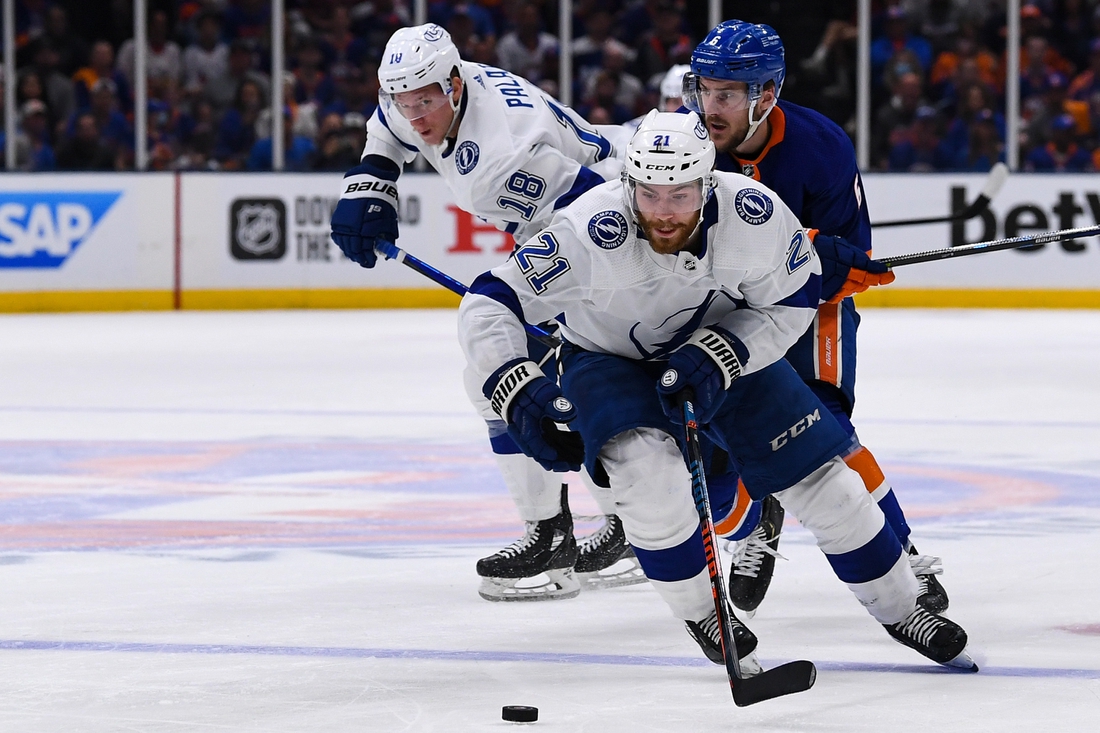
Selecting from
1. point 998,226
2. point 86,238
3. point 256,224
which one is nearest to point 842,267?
point 998,226

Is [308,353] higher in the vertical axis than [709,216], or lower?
lower

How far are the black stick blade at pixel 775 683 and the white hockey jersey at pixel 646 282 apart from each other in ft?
1.71

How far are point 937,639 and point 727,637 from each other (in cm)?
40

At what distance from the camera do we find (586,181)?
405 centimetres

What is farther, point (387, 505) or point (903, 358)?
point (903, 358)

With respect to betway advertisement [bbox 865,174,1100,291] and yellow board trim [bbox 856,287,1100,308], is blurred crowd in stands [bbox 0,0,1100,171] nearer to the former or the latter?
betway advertisement [bbox 865,174,1100,291]

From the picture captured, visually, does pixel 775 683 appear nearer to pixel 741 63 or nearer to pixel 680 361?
pixel 680 361

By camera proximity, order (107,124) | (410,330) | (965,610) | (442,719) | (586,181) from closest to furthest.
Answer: (442,719) → (965,610) → (586,181) → (410,330) → (107,124)

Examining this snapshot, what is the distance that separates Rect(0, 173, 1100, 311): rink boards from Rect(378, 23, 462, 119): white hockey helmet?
6882 mm

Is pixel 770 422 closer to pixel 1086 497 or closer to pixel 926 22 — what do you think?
pixel 1086 497

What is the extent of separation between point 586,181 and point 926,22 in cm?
830

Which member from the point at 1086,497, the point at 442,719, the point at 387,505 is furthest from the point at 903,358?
the point at 442,719

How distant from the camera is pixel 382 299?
11.2 metres

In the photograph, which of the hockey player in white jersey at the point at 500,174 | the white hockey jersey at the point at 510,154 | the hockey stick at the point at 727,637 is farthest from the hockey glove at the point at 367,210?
the hockey stick at the point at 727,637
